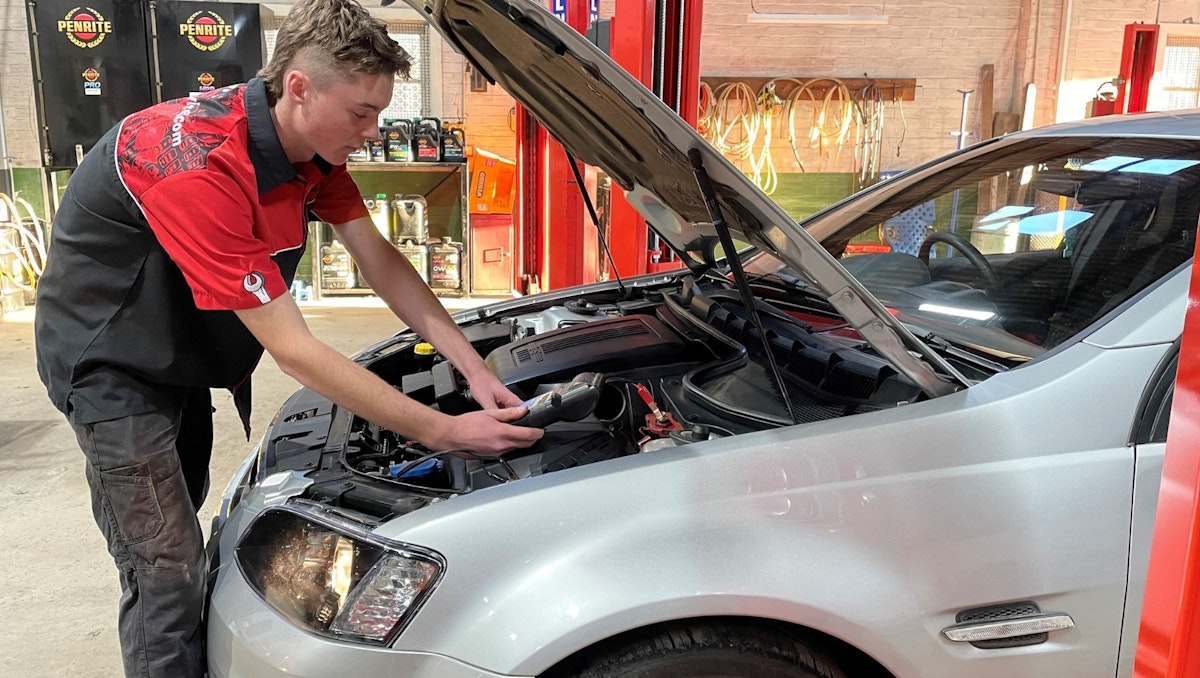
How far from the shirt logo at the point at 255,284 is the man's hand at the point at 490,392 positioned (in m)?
0.50

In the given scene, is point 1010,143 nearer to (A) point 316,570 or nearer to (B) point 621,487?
(B) point 621,487

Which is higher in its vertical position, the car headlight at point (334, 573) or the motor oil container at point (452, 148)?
the motor oil container at point (452, 148)

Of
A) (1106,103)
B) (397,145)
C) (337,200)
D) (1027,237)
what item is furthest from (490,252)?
(1027,237)

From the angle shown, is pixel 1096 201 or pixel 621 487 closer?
pixel 621 487

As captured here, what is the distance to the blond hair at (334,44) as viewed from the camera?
1.36 m

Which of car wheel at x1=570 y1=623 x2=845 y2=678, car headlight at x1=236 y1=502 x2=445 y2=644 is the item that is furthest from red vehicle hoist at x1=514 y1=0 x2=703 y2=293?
car wheel at x1=570 y1=623 x2=845 y2=678

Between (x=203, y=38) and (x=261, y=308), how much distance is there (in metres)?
5.77

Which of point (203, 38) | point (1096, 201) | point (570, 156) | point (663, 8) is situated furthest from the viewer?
point (203, 38)

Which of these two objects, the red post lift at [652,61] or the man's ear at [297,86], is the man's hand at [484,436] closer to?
Answer: the man's ear at [297,86]

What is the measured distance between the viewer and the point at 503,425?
144 cm

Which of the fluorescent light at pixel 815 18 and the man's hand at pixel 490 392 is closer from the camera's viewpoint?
the man's hand at pixel 490 392

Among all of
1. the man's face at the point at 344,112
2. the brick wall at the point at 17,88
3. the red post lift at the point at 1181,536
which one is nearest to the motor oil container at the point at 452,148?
the brick wall at the point at 17,88

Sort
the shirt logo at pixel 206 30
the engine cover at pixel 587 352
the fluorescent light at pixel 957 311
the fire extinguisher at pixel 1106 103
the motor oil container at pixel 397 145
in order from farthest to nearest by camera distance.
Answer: the motor oil container at pixel 397 145
the shirt logo at pixel 206 30
the fire extinguisher at pixel 1106 103
the engine cover at pixel 587 352
the fluorescent light at pixel 957 311

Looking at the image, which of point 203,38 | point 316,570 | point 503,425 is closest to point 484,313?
point 503,425
